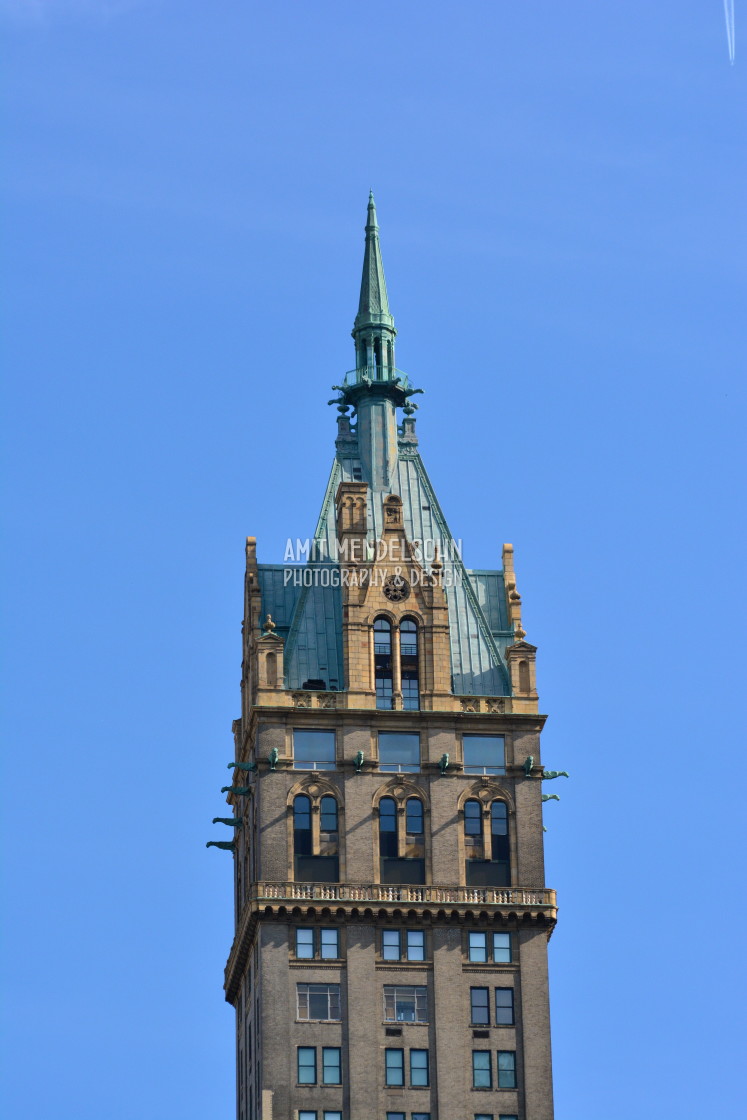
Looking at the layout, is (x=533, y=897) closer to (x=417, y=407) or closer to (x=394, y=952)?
(x=394, y=952)

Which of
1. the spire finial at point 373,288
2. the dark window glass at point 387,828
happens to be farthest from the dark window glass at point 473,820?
the spire finial at point 373,288

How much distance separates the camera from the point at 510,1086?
498 ft

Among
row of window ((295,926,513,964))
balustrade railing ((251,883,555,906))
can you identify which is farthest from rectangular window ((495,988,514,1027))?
balustrade railing ((251,883,555,906))

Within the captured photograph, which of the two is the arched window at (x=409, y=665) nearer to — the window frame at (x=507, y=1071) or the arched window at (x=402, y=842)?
the arched window at (x=402, y=842)

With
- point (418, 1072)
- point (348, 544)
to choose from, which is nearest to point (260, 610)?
point (348, 544)

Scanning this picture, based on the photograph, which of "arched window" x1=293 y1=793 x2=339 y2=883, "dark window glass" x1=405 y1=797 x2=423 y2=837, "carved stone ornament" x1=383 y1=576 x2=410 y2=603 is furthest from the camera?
"carved stone ornament" x1=383 y1=576 x2=410 y2=603

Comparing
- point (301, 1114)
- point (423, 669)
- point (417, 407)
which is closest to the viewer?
point (301, 1114)

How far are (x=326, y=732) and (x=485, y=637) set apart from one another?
11654 millimetres

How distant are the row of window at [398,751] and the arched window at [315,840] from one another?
2.27 metres

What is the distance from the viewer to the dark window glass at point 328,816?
15612 cm

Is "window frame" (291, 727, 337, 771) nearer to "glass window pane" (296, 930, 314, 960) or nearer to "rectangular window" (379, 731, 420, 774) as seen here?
"rectangular window" (379, 731, 420, 774)

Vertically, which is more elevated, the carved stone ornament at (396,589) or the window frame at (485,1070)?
the carved stone ornament at (396,589)

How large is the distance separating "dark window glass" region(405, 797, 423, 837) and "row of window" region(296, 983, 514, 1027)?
27.0 ft

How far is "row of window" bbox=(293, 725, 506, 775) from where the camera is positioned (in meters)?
158
